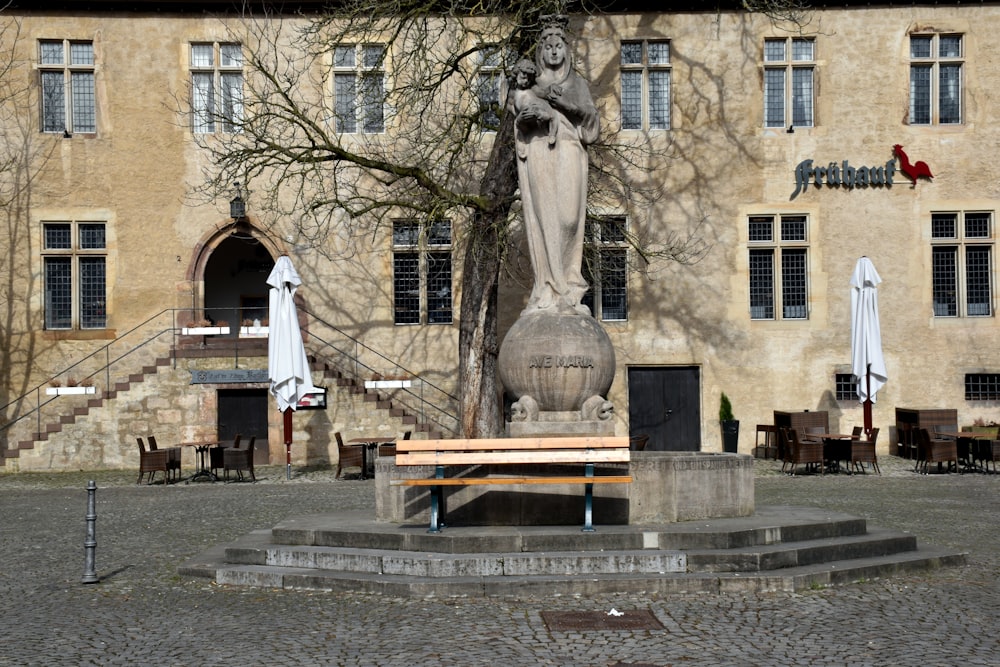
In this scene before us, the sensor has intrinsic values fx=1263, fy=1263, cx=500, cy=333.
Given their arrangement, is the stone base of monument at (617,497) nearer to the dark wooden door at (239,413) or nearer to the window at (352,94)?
the dark wooden door at (239,413)

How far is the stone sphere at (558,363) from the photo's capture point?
1065 centimetres

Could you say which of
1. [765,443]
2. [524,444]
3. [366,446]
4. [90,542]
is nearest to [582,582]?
[524,444]

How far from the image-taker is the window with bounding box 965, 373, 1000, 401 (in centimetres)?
2512

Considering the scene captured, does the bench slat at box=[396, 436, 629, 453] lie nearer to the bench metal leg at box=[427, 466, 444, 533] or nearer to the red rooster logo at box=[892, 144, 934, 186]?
the bench metal leg at box=[427, 466, 444, 533]

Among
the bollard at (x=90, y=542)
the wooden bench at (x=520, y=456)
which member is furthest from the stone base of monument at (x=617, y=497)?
the bollard at (x=90, y=542)

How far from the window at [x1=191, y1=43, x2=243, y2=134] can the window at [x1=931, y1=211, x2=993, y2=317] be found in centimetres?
1433

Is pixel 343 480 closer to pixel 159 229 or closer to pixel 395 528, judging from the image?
pixel 159 229

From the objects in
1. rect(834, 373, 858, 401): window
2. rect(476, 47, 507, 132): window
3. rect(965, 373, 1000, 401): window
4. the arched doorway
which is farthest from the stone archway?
rect(965, 373, 1000, 401): window

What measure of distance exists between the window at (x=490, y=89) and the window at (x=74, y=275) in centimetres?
815

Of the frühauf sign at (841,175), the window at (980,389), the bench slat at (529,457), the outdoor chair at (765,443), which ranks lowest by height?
the outdoor chair at (765,443)

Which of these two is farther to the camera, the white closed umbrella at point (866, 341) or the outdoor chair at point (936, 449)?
the white closed umbrella at point (866, 341)

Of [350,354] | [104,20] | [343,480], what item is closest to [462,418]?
[343,480]

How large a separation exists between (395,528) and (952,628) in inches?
178

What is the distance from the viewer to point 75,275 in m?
25.1
